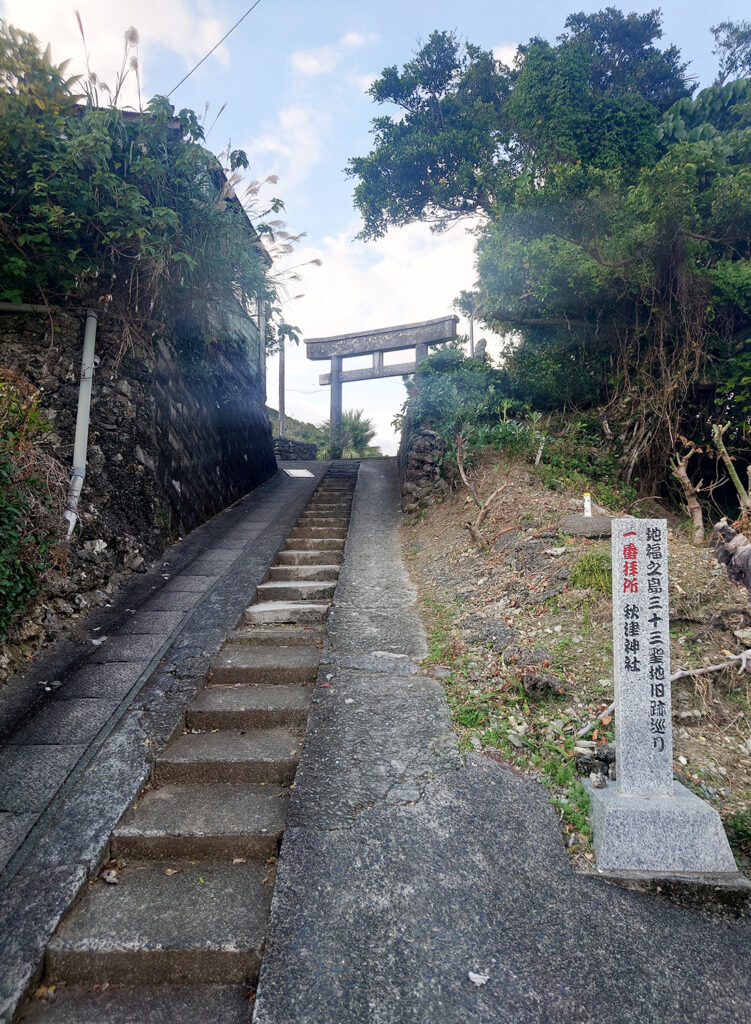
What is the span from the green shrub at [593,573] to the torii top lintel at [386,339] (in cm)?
1260

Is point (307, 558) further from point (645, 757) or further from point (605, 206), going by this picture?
point (605, 206)

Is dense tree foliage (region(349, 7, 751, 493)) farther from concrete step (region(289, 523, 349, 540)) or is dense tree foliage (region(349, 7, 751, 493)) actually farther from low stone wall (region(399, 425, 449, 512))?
concrete step (region(289, 523, 349, 540))

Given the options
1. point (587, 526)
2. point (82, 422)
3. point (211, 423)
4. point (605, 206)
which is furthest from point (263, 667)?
point (605, 206)

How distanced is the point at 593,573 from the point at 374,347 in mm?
14291

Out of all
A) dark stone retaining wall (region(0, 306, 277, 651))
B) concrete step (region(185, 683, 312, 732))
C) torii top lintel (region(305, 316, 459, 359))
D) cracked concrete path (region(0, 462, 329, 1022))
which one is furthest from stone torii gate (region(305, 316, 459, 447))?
concrete step (region(185, 683, 312, 732))

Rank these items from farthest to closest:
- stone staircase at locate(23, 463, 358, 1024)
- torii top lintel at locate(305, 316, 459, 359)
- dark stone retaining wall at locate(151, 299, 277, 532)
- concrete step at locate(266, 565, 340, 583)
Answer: torii top lintel at locate(305, 316, 459, 359)
dark stone retaining wall at locate(151, 299, 277, 532)
concrete step at locate(266, 565, 340, 583)
stone staircase at locate(23, 463, 358, 1024)

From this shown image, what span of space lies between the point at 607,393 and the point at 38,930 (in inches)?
369

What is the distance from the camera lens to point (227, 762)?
10.0 ft

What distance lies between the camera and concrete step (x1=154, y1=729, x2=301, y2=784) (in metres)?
3.04

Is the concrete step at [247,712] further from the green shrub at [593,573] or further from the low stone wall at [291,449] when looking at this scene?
the low stone wall at [291,449]

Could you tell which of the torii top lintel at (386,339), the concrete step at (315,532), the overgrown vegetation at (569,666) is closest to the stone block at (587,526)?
the overgrown vegetation at (569,666)

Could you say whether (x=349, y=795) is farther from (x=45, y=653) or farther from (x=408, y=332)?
(x=408, y=332)

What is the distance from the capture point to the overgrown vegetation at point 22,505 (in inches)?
140

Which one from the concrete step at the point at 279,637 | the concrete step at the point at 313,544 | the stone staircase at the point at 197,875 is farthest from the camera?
the concrete step at the point at 313,544
